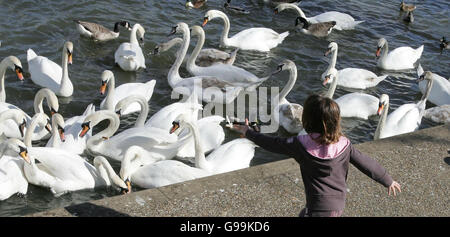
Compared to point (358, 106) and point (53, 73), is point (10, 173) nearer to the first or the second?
point (53, 73)

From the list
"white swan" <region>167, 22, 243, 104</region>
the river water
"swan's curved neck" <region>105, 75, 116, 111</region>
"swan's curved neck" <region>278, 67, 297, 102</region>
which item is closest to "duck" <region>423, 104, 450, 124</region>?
the river water

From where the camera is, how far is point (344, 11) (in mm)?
15156

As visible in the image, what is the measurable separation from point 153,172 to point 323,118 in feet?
10.4

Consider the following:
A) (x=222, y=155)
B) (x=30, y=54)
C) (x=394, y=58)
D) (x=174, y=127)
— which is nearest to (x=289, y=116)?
(x=222, y=155)

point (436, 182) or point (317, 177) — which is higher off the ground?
point (317, 177)

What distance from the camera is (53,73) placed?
949cm

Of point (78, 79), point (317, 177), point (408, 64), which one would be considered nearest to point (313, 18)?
point (408, 64)

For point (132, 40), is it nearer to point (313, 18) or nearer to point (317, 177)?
point (313, 18)

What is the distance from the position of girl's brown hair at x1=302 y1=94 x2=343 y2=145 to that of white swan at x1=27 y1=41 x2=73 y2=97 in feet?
19.3

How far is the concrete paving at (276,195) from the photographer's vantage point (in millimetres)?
5352

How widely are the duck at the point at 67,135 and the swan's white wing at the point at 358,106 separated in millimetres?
4068

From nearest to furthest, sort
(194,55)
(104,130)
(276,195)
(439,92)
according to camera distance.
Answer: (276,195)
(104,130)
(439,92)
(194,55)

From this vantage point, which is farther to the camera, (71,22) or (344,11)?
(344,11)

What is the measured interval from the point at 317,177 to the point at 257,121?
191 inches
